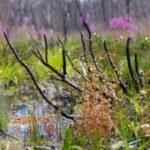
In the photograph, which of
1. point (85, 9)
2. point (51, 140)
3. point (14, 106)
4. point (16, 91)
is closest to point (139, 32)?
point (16, 91)

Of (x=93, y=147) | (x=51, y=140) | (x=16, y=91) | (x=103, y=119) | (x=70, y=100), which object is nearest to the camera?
(x=93, y=147)

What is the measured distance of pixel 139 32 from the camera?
9.78m

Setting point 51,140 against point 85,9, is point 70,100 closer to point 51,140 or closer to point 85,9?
point 51,140

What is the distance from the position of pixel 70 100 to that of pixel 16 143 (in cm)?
151

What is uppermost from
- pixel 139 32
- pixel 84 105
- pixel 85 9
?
pixel 85 9

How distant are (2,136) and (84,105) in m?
0.97

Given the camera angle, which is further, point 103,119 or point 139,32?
point 139,32

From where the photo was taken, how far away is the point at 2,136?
2658 millimetres

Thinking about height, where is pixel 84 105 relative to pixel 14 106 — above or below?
below

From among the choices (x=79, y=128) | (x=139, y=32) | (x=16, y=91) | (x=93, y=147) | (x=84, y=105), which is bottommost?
(x=93, y=147)

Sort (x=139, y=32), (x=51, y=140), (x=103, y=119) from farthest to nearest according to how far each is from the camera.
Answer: (x=139, y=32)
(x=51, y=140)
(x=103, y=119)

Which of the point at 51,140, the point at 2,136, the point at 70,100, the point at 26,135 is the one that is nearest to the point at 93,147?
the point at 51,140

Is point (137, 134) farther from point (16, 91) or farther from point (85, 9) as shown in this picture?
point (85, 9)

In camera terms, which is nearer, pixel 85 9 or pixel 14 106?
pixel 14 106
